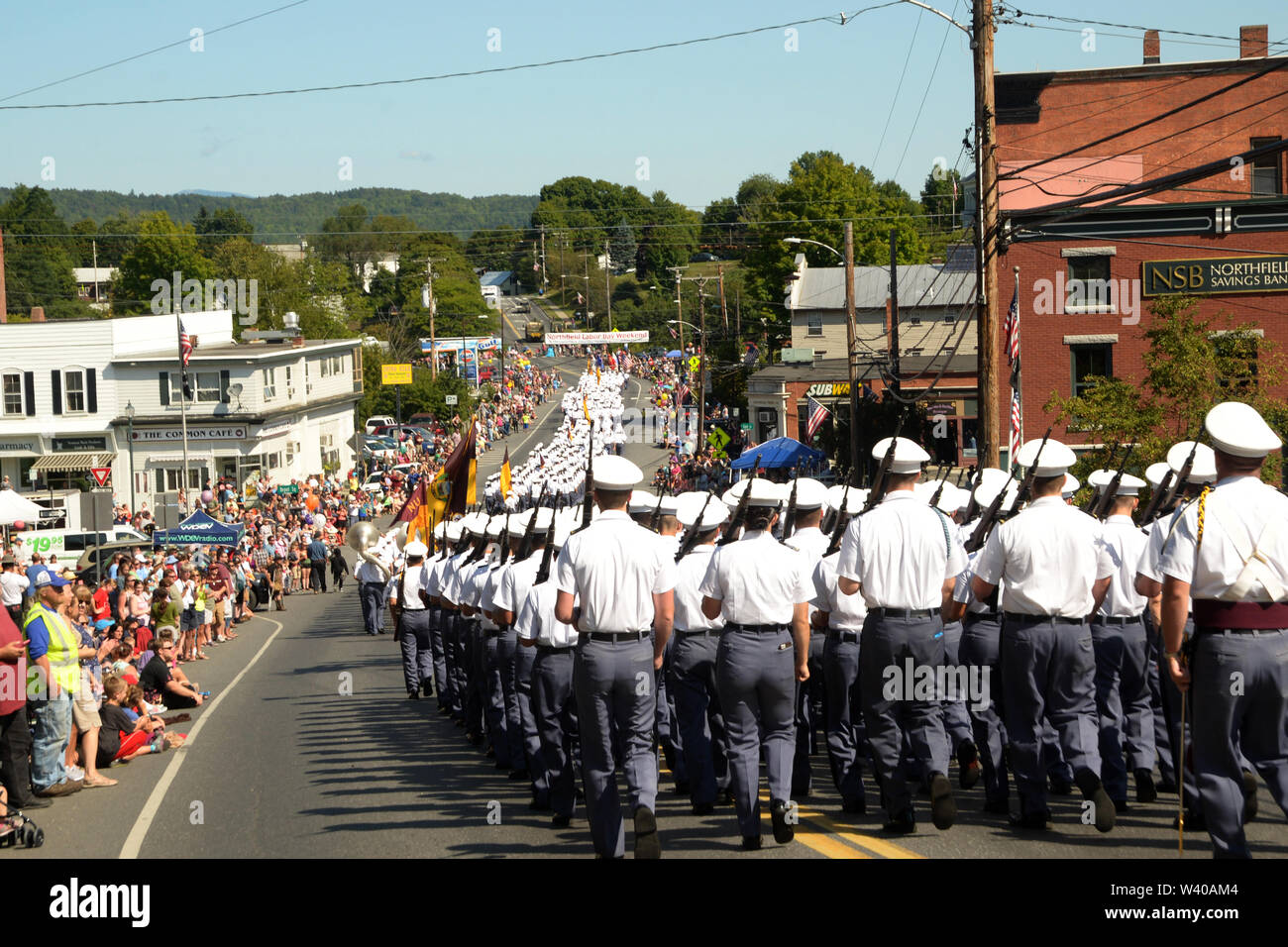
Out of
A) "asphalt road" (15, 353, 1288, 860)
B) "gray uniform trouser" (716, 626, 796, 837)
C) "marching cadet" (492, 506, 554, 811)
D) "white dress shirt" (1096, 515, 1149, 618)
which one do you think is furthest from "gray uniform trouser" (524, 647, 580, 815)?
"white dress shirt" (1096, 515, 1149, 618)

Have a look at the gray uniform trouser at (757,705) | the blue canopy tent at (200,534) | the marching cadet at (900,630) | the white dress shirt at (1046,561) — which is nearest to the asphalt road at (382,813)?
the gray uniform trouser at (757,705)

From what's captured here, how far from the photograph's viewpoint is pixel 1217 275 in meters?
38.5

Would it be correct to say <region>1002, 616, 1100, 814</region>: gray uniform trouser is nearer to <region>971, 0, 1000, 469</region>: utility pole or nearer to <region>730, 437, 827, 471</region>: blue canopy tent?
<region>971, 0, 1000, 469</region>: utility pole

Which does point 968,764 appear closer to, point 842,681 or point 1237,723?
point 842,681

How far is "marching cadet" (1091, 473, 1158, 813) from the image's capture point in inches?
368

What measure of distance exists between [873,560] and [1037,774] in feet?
5.02

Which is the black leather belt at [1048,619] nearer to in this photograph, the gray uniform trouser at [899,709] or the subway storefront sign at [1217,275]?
the gray uniform trouser at [899,709]

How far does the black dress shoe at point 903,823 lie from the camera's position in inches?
330

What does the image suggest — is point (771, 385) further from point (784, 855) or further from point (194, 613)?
point (784, 855)

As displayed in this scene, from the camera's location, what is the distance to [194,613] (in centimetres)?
2736

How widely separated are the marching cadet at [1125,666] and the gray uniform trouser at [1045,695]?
92 centimetres

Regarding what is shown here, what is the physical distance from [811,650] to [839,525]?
Answer: 1.20 m

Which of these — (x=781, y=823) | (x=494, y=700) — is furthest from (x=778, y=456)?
(x=781, y=823)

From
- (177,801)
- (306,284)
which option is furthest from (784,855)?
(306,284)
